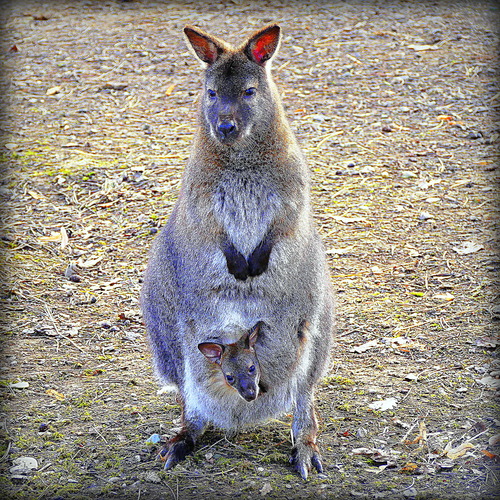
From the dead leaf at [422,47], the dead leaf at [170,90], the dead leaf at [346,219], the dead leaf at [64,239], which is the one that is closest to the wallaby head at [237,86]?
the dead leaf at [346,219]

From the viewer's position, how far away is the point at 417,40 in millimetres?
8336

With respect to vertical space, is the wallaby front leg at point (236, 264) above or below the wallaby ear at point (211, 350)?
above

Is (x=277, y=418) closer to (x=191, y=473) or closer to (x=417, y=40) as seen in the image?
(x=191, y=473)

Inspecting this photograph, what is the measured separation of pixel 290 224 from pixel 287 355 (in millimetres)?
637

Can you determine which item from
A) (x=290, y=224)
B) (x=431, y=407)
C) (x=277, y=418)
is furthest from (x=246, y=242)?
(x=431, y=407)

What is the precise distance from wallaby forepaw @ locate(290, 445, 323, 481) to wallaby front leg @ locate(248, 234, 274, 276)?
0.88 m

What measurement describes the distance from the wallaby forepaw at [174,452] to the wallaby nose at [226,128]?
1.50 m

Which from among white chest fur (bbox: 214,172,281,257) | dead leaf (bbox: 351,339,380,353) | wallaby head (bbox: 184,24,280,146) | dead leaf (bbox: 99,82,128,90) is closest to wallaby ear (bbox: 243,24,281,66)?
wallaby head (bbox: 184,24,280,146)

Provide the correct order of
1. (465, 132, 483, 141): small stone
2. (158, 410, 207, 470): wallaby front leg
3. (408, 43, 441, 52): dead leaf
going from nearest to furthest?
(158, 410, 207, 470): wallaby front leg, (465, 132, 483, 141): small stone, (408, 43, 441, 52): dead leaf

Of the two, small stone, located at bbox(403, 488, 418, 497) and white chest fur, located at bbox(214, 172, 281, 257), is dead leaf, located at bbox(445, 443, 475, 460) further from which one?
white chest fur, located at bbox(214, 172, 281, 257)

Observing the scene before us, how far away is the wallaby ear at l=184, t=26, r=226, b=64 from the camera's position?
3.58 m

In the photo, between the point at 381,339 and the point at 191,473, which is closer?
the point at 191,473

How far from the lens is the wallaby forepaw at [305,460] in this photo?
3.48 meters

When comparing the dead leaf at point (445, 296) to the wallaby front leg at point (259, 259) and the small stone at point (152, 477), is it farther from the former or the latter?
the small stone at point (152, 477)
